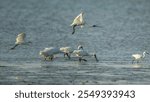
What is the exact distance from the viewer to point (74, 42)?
2523cm

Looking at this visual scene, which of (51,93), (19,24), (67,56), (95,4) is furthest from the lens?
(95,4)

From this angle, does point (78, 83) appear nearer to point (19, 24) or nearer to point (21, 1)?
point (19, 24)

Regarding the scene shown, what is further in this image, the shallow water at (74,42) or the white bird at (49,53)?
the white bird at (49,53)

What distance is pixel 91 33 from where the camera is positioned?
2777 cm

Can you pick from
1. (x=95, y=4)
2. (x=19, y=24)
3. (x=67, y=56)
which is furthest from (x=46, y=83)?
(x=95, y=4)

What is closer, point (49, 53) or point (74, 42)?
point (49, 53)

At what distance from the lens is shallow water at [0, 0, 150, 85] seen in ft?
59.9

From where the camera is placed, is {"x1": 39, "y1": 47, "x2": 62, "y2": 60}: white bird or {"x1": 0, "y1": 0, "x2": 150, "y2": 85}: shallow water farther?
{"x1": 39, "y1": 47, "x2": 62, "y2": 60}: white bird

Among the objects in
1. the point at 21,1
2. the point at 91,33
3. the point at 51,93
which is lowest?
the point at 51,93

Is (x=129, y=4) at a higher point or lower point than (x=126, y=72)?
higher

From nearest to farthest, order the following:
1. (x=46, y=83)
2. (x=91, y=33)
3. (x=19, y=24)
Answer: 1. (x=46, y=83)
2. (x=91, y=33)
3. (x=19, y=24)

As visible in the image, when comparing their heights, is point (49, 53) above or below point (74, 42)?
below

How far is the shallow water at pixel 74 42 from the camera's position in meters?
18.2

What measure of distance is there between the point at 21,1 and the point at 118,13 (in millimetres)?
11997
